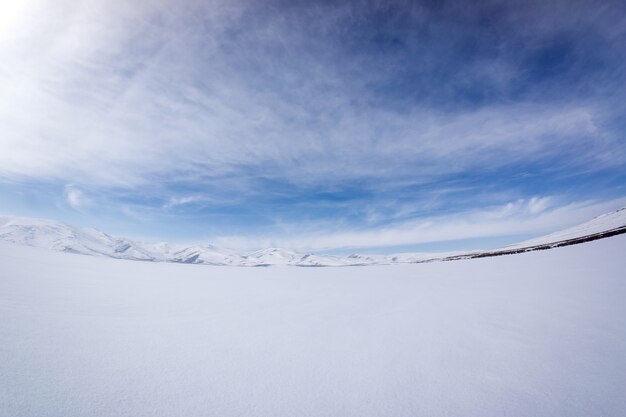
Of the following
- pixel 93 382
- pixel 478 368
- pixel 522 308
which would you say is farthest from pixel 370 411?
pixel 522 308

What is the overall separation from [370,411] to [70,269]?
346 inches

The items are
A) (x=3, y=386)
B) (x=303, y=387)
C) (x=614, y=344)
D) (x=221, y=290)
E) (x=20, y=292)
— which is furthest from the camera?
(x=221, y=290)

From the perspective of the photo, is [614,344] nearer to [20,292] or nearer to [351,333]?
[351,333]

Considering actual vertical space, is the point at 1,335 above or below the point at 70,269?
below

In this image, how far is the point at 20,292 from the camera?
462 centimetres

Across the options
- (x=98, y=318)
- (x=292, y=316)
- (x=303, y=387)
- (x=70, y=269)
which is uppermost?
(x=70, y=269)

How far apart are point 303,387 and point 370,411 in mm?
652

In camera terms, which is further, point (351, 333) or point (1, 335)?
point (351, 333)

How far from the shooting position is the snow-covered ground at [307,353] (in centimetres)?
230

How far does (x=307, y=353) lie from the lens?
341cm

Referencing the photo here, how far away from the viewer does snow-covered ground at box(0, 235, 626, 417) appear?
230cm

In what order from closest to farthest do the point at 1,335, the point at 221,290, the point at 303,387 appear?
the point at 303,387, the point at 1,335, the point at 221,290

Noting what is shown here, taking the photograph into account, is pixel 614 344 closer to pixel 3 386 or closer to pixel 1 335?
pixel 3 386

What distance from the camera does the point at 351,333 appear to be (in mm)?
4145
